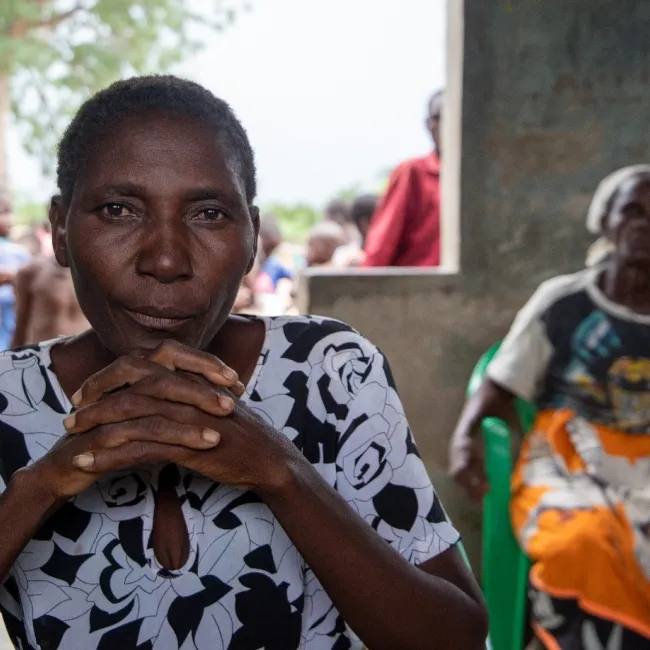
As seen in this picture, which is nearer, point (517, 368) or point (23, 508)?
point (23, 508)

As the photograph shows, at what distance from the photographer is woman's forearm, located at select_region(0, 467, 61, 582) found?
115 centimetres

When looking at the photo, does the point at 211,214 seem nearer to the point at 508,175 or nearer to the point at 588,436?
Result: the point at 588,436

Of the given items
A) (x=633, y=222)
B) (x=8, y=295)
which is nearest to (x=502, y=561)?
(x=633, y=222)

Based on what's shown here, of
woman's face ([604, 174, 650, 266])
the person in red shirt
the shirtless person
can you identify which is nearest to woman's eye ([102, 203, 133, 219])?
woman's face ([604, 174, 650, 266])

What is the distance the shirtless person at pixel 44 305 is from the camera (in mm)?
5652

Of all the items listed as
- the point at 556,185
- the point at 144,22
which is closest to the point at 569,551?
the point at 556,185

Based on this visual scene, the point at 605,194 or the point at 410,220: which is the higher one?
the point at 605,194

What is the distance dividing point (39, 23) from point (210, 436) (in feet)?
54.7

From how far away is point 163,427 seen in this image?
110 cm

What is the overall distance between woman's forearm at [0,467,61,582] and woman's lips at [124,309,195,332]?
0.79ft

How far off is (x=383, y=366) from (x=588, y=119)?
2230mm

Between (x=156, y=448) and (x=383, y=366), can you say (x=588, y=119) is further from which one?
(x=156, y=448)

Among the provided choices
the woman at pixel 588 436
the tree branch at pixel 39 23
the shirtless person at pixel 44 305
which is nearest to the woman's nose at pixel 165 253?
the woman at pixel 588 436

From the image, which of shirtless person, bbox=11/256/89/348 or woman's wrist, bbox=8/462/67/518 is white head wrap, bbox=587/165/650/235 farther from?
shirtless person, bbox=11/256/89/348
